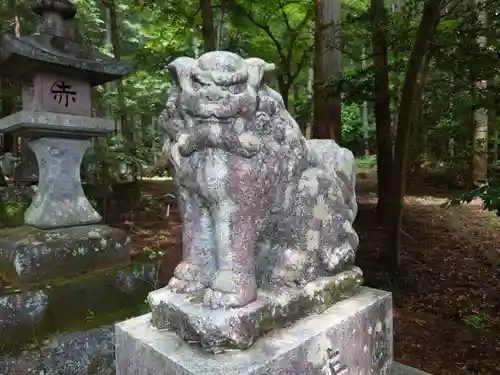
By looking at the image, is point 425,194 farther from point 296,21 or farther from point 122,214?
point 122,214

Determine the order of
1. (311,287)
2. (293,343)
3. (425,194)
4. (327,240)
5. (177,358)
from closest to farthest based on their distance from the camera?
(177,358)
(293,343)
(311,287)
(327,240)
(425,194)

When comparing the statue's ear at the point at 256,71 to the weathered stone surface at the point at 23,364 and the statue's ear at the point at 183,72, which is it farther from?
the weathered stone surface at the point at 23,364

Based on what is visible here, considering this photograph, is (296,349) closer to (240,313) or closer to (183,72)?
(240,313)

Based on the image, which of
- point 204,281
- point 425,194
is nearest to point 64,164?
point 204,281

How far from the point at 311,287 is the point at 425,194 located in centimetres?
1051

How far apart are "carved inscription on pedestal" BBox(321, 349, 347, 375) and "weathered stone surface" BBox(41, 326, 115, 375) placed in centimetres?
224

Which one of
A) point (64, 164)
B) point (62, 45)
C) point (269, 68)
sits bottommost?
point (64, 164)

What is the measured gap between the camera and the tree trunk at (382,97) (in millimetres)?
5133

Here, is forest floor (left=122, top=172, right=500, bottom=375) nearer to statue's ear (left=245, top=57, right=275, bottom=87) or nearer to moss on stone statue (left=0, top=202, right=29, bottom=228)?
moss on stone statue (left=0, top=202, right=29, bottom=228)

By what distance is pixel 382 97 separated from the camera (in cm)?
560

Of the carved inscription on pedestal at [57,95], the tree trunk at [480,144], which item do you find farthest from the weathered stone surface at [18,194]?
the tree trunk at [480,144]

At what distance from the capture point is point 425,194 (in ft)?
37.1

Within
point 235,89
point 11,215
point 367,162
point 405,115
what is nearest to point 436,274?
point 405,115

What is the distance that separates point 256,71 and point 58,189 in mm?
2876
